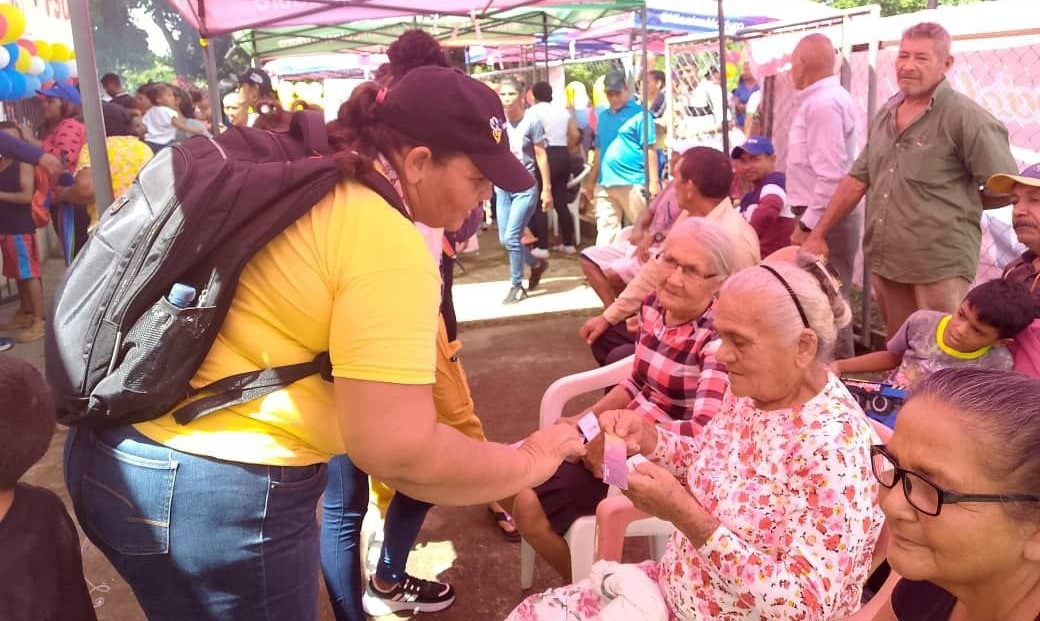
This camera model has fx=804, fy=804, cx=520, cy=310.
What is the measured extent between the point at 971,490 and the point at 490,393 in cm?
399

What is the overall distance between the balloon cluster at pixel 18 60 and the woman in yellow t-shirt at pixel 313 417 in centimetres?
541

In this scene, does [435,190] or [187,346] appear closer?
[187,346]

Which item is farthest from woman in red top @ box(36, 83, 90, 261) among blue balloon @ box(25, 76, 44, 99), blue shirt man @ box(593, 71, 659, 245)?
blue shirt man @ box(593, 71, 659, 245)

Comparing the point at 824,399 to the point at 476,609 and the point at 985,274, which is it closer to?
the point at 476,609

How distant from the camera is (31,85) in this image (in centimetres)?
661

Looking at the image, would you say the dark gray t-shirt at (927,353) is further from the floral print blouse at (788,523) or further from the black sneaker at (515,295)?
the black sneaker at (515,295)

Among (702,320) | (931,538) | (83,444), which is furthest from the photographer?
(702,320)

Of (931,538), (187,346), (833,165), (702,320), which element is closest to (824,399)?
(931,538)

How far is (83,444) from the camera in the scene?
56.5 inches

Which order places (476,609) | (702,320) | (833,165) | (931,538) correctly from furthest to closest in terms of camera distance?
(833,165), (476,609), (702,320), (931,538)

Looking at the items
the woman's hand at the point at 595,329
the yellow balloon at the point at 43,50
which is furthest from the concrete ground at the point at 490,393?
the yellow balloon at the point at 43,50

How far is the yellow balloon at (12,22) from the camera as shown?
604 cm

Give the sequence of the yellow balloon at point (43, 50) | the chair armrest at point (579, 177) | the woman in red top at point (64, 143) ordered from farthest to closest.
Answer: the chair armrest at point (579, 177), the yellow balloon at point (43, 50), the woman in red top at point (64, 143)

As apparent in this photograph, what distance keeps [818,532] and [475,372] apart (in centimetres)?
385
